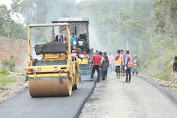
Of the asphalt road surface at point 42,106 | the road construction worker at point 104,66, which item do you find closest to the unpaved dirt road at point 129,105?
the asphalt road surface at point 42,106

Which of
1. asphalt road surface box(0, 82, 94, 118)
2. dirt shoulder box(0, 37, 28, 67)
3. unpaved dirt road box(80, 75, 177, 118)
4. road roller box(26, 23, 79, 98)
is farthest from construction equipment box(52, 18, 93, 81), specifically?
dirt shoulder box(0, 37, 28, 67)

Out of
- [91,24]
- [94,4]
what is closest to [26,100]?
[91,24]

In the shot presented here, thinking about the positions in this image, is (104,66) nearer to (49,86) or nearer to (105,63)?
(105,63)

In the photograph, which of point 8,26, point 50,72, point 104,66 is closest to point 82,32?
point 104,66

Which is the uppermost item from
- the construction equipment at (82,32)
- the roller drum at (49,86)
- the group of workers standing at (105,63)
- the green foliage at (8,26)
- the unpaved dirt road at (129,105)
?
the green foliage at (8,26)

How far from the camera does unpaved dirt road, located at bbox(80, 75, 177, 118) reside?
9.77 meters

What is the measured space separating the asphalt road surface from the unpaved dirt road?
1.26 feet

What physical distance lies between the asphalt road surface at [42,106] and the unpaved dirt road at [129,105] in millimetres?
384

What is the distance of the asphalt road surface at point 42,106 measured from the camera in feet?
31.6

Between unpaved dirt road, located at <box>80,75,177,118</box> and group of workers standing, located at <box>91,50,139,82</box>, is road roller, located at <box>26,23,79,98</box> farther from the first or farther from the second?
group of workers standing, located at <box>91,50,139,82</box>

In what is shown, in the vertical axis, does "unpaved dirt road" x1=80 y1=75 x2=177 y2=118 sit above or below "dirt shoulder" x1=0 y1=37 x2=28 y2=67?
below

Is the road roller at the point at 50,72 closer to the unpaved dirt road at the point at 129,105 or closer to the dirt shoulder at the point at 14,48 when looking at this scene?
the unpaved dirt road at the point at 129,105

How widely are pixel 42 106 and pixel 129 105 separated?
8.62ft

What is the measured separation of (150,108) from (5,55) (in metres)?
35.5
